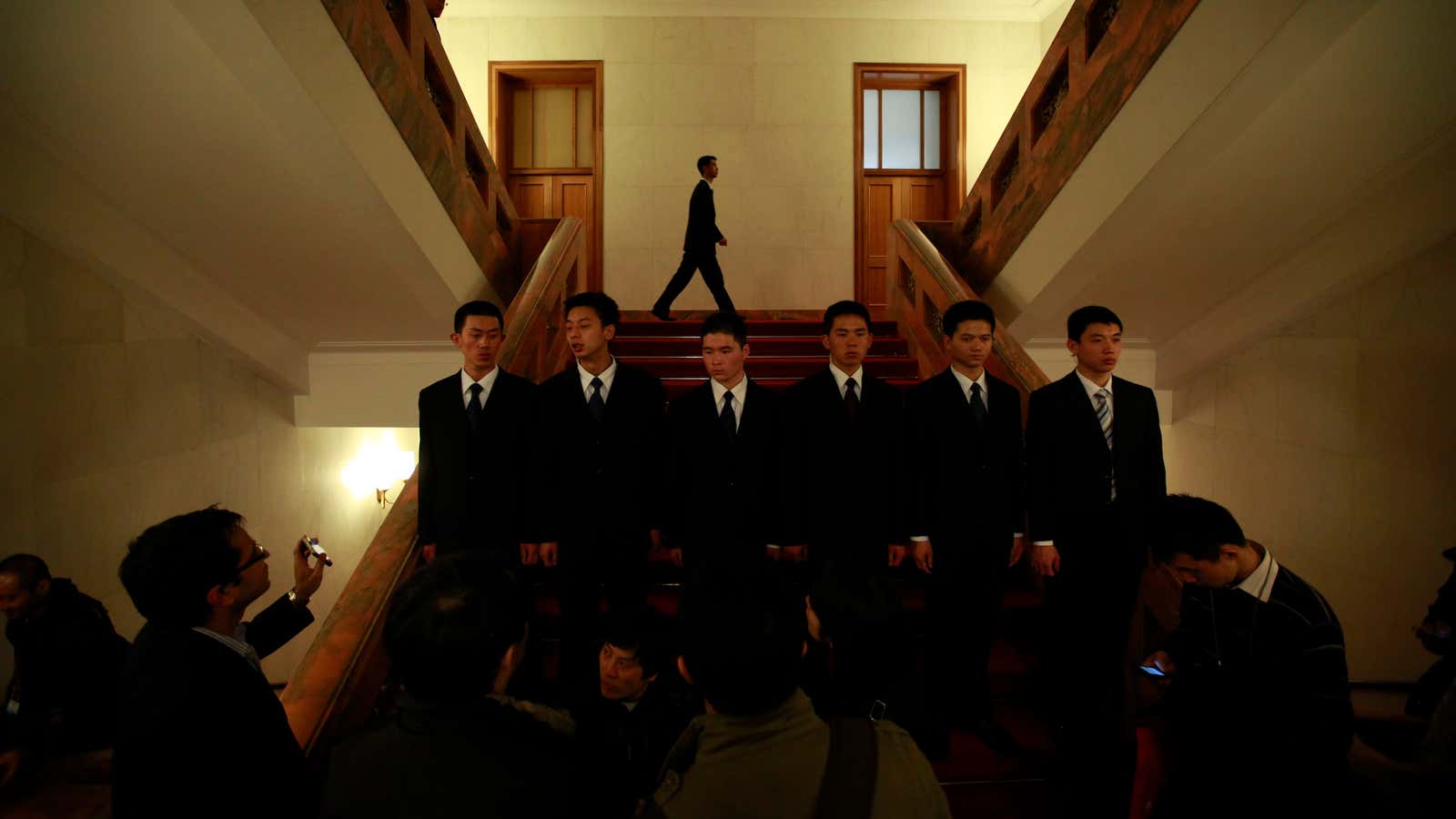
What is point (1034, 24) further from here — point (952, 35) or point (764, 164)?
point (764, 164)

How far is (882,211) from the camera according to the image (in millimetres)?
7680

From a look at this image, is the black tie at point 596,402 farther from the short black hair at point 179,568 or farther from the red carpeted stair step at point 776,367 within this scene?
the red carpeted stair step at point 776,367

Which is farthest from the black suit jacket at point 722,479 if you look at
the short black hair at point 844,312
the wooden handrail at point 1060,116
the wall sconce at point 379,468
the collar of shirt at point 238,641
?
the wall sconce at point 379,468

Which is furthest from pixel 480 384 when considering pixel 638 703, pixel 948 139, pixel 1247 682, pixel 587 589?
pixel 948 139

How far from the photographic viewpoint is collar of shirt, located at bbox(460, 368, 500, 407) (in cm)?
265

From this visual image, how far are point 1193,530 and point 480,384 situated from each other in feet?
7.10

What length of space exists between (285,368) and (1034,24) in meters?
7.16

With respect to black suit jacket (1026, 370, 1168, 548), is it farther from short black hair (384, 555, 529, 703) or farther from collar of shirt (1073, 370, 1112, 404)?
short black hair (384, 555, 529, 703)

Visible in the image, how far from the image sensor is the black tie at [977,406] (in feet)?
8.75

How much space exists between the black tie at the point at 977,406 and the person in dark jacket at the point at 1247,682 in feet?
2.43

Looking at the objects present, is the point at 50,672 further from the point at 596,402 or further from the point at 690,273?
the point at 690,273

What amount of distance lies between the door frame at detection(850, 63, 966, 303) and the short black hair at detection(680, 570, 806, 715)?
6512 mm

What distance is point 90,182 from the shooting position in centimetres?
312

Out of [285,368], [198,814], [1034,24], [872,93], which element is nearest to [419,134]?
[285,368]
